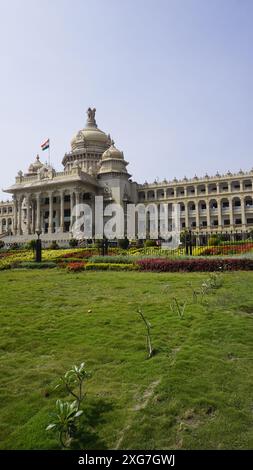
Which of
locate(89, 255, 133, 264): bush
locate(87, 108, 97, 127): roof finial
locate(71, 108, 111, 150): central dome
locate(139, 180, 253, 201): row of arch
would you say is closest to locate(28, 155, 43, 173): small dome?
locate(71, 108, 111, 150): central dome

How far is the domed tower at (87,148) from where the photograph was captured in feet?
214

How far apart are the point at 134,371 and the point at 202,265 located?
12.9 metres

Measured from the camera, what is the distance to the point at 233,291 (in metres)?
11.2

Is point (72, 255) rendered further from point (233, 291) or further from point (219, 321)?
point (219, 321)

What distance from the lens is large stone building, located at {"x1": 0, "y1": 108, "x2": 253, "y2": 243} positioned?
56.3m

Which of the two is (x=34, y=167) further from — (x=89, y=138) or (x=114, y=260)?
(x=114, y=260)

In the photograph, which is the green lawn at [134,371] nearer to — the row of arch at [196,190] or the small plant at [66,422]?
the small plant at [66,422]

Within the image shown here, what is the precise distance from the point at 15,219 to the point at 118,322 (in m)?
55.3

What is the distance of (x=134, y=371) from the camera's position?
5.52 meters

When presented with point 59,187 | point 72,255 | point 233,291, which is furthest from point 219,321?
point 59,187

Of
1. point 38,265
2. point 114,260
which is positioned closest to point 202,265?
point 114,260

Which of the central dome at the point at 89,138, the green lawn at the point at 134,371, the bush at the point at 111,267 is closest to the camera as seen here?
the green lawn at the point at 134,371

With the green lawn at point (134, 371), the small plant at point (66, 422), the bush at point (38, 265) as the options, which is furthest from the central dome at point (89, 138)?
the small plant at point (66, 422)

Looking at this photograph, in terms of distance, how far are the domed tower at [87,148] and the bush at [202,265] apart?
46689 millimetres
